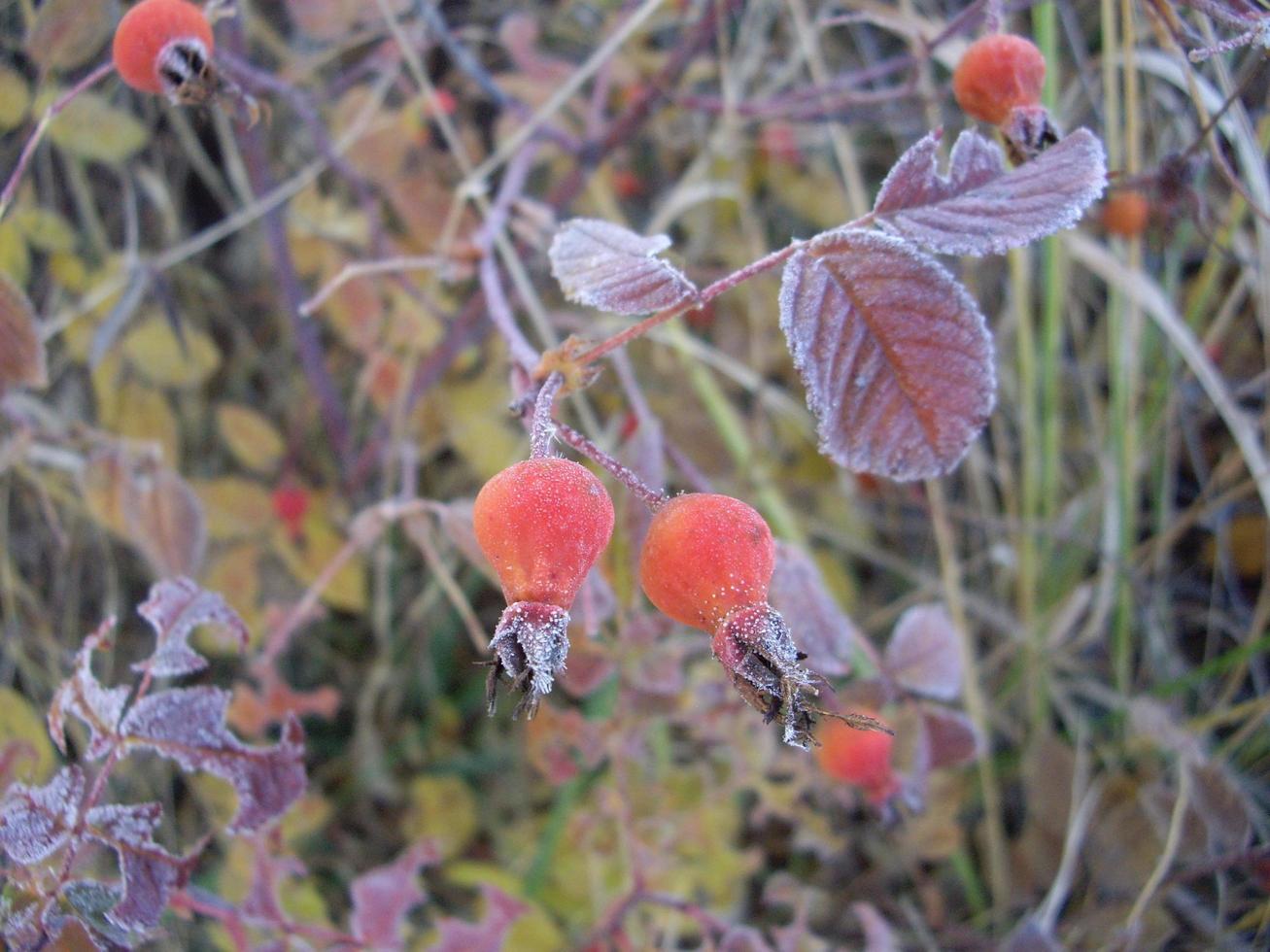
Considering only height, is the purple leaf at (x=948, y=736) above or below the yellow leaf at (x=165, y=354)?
below

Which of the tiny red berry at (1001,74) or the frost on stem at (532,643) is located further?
the tiny red berry at (1001,74)

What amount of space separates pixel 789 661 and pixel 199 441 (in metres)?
1.47

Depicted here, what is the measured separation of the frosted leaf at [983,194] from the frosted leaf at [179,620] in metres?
0.70

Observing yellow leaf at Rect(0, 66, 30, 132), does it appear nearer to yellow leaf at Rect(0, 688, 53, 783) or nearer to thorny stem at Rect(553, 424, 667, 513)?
yellow leaf at Rect(0, 688, 53, 783)

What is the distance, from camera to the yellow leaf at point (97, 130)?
143 centimetres

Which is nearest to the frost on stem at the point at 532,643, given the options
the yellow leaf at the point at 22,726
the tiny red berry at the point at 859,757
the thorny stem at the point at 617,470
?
the thorny stem at the point at 617,470

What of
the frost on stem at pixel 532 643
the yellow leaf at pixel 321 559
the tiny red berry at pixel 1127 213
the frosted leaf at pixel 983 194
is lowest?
the yellow leaf at pixel 321 559

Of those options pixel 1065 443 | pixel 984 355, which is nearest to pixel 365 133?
pixel 984 355

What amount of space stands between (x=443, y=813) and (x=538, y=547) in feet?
3.96

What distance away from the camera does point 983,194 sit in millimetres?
729

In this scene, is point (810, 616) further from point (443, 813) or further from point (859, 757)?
point (443, 813)

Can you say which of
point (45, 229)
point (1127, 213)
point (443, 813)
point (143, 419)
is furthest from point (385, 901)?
point (1127, 213)

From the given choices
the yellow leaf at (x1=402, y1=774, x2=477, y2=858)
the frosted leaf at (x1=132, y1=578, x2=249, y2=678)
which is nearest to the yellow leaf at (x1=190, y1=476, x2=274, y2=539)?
the yellow leaf at (x1=402, y1=774, x2=477, y2=858)

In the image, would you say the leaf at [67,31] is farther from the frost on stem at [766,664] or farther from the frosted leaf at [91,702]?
the frost on stem at [766,664]
